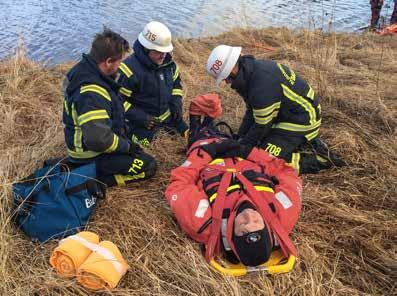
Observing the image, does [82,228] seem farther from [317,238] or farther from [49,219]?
[317,238]

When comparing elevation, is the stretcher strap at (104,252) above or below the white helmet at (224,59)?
below

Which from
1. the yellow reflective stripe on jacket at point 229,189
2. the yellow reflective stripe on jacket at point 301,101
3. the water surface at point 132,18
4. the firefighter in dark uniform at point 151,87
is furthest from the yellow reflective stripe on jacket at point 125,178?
the water surface at point 132,18

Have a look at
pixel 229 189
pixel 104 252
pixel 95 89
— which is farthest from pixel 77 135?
pixel 229 189

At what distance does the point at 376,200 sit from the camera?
3.41 metres

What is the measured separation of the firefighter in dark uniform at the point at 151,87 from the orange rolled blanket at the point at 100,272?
6.83ft

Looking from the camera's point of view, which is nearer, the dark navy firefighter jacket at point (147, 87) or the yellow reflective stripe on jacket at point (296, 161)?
the yellow reflective stripe on jacket at point (296, 161)

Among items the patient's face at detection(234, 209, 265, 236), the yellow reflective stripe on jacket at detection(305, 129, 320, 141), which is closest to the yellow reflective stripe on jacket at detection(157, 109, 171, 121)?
the yellow reflective stripe on jacket at detection(305, 129, 320, 141)

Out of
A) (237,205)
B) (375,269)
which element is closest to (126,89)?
(237,205)

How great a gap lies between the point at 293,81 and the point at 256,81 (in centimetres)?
40

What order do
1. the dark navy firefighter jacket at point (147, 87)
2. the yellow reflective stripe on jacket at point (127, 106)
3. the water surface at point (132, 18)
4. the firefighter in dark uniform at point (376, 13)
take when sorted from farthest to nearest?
the firefighter in dark uniform at point (376, 13)
the water surface at point (132, 18)
the yellow reflective stripe on jacket at point (127, 106)
the dark navy firefighter jacket at point (147, 87)

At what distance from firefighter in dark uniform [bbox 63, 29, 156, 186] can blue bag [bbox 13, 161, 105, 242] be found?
11.3 inches

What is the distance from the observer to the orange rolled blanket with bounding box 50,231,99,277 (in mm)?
2645

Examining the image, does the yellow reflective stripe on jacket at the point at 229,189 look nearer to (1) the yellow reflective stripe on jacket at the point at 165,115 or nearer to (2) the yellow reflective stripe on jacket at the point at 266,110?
(2) the yellow reflective stripe on jacket at the point at 266,110

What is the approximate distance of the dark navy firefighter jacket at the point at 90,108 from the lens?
333 centimetres
